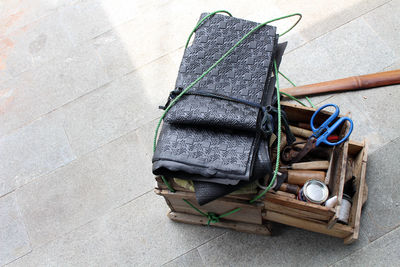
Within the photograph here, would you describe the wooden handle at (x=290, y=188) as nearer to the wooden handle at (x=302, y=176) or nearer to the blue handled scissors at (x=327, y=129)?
the wooden handle at (x=302, y=176)

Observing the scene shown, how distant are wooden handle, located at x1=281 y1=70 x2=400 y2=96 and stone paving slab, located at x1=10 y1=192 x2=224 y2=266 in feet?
4.25

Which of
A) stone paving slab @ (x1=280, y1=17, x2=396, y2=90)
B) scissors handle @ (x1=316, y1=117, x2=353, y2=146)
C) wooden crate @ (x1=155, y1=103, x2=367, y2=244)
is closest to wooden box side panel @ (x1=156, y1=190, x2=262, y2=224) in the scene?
wooden crate @ (x1=155, y1=103, x2=367, y2=244)

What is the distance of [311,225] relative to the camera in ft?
6.35

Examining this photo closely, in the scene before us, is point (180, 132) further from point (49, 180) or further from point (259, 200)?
point (49, 180)

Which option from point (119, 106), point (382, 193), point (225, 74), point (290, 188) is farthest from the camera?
point (119, 106)

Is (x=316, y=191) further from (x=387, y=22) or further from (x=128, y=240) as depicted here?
(x=387, y=22)

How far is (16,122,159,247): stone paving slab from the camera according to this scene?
2.47m

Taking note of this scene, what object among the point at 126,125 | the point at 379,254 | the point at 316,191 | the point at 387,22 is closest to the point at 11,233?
the point at 126,125

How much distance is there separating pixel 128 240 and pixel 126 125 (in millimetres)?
963

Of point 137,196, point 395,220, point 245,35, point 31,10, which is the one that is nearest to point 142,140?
point 137,196

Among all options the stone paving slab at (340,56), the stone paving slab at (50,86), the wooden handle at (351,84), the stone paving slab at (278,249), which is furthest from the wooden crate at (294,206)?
the stone paving slab at (50,86)

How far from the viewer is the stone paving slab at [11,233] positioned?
2419 millimetres

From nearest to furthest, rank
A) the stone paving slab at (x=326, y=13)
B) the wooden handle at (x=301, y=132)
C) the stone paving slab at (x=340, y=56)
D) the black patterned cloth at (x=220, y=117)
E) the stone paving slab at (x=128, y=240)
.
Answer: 1. the black patterned cloth at (x=220, y=117)
2. the wooden handle at (x=301, y=132)
3. the stone paving slab at (x=128, y=240)
4. the stone paving slab at (x=340, y=56)
5. the stone paving slab at (x=326, y=13)

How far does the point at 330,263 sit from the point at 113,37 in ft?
9.13
